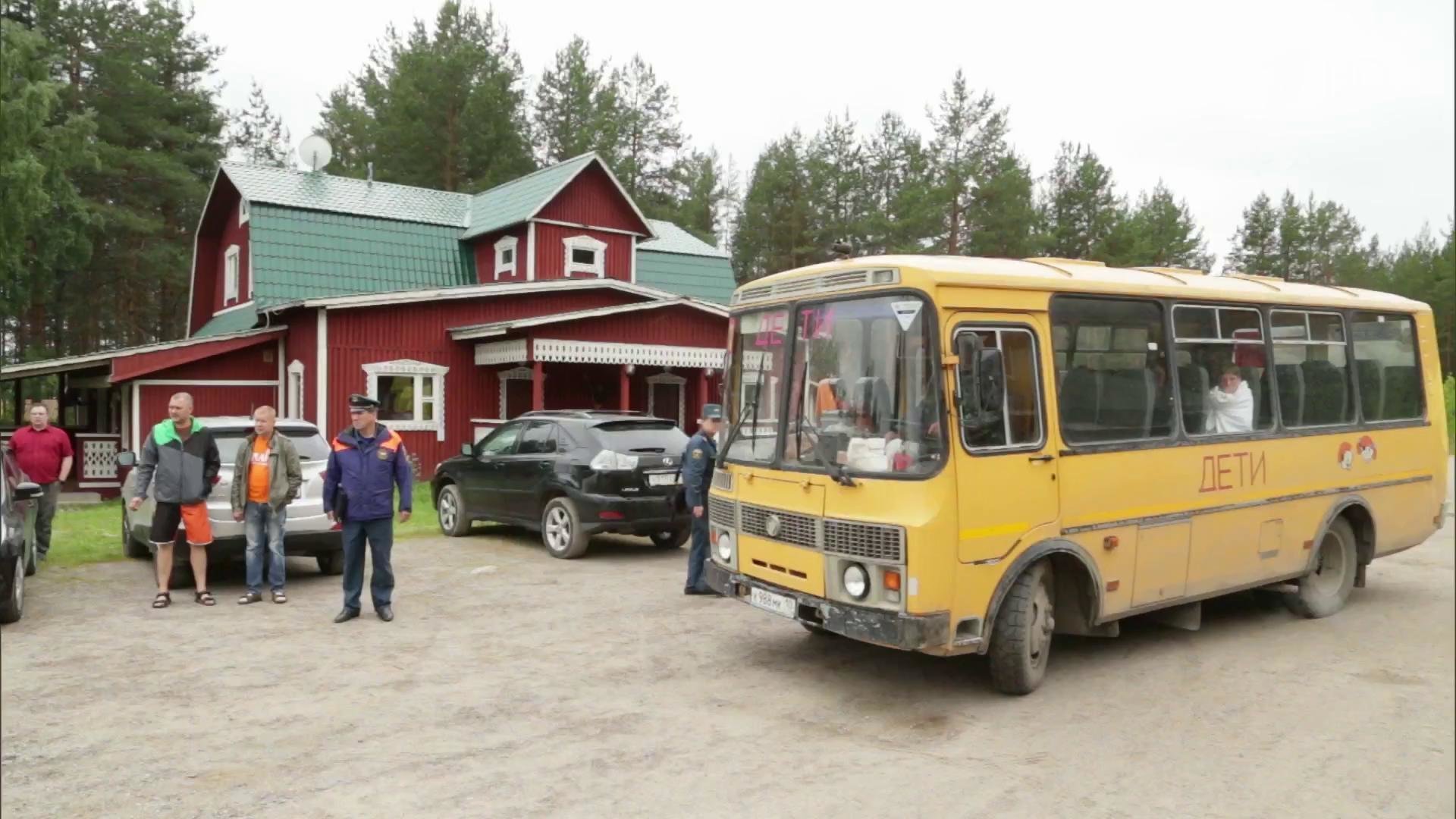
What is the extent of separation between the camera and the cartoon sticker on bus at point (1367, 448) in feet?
28.7

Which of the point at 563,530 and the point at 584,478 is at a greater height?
the point at 584,478

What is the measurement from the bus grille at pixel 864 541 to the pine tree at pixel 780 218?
4078cm

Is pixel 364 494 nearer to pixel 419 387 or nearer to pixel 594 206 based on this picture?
pixel 419 387

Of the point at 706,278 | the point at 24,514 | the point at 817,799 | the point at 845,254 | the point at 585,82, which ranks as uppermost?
the point at 585,82

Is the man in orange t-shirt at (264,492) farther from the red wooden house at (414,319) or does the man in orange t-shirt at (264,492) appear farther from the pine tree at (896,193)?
the pine tree at (896,193)

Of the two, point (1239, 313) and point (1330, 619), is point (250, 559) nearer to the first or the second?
point (1239, 313)

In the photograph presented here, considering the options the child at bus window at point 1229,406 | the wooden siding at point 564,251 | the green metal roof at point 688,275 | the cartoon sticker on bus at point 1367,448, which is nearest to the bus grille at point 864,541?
the child at bus window at point 1229,406

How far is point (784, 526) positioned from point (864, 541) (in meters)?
0.74

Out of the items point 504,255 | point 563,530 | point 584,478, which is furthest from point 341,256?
point 584,478

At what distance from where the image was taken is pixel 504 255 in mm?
26516

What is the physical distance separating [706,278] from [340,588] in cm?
2291

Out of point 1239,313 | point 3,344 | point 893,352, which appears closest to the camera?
point 893,352

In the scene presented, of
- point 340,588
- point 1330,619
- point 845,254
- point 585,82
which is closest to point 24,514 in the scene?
point 340,588

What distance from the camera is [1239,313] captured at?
25.8 ft
